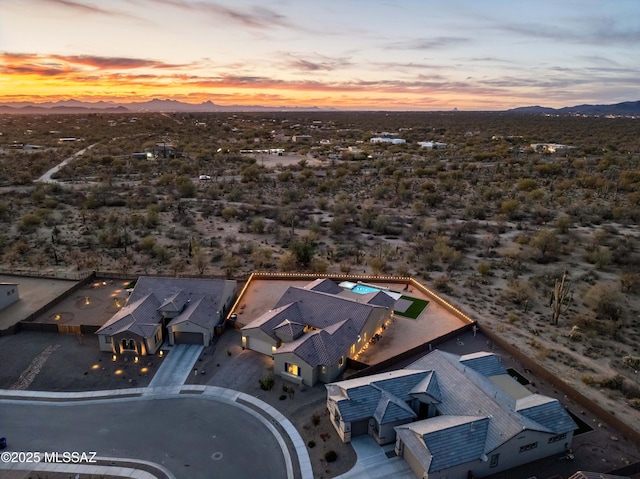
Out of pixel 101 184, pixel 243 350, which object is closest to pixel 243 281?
pixel 243 350

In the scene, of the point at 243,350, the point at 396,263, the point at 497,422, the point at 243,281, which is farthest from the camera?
the point at 396,263

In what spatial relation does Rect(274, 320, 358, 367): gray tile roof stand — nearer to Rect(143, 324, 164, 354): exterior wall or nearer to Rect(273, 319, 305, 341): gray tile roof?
Rect(273, 319, 305, 341): gray tile roof

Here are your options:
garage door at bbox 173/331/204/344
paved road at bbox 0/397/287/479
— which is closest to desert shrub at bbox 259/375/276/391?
paved road at bbox 0/397/287/479

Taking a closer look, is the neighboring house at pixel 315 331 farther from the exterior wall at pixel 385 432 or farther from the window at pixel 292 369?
the exterior wall at pixel 385 432

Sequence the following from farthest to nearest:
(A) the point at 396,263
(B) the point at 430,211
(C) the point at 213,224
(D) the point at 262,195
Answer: (D) the point at 262,195 < (B) the point at 430,211 < (C) the point at 213,224 < (A) the point at 396,263

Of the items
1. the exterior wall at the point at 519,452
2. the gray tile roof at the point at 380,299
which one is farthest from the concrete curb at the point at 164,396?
the gray tile roof at the point at 380,299

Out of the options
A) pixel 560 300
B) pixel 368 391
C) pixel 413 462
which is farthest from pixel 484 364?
pixel 560 300

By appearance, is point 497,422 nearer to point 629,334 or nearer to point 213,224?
point 629,334
